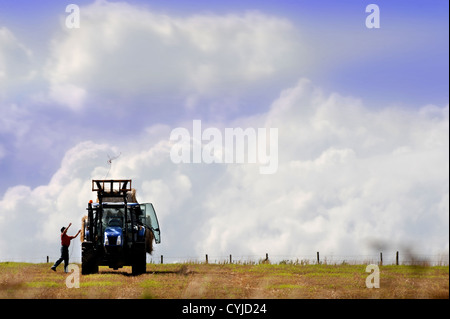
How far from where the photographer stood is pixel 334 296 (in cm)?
2181

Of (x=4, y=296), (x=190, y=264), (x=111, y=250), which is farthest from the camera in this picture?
(x=190, y=264)

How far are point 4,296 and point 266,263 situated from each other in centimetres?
2958

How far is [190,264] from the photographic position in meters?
45.9

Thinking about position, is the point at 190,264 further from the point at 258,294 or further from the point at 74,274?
the point at 258,294

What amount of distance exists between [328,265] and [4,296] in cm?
2849
